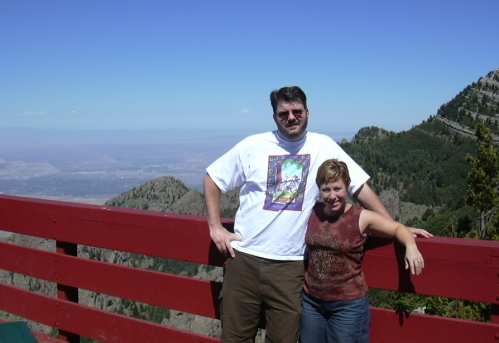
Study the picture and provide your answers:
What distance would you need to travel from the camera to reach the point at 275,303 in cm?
305

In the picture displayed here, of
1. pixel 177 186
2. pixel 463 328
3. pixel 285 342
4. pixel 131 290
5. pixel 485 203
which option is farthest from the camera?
pixel 177 186

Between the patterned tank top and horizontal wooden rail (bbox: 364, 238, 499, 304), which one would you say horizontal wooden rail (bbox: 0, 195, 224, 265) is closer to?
the patterned tank top

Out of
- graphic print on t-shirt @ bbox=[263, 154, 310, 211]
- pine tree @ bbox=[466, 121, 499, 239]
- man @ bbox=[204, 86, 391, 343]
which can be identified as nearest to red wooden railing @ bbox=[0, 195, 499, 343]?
man @ bbox=[204, 86, 391, 343]

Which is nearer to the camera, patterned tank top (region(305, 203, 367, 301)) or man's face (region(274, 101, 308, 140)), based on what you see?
patterned tank top (region(305, 203, 367, 301))

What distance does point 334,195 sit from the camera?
112 inches

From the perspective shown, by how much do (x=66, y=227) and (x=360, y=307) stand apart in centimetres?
213

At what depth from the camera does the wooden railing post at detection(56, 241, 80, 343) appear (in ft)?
13.0

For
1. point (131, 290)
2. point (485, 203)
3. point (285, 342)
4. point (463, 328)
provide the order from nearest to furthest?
1. point (463, 328)
2. point (285, 342)
3. point (131, 290)
4. point (485, 203)

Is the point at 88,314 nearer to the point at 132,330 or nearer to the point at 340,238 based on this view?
the point at 132,330

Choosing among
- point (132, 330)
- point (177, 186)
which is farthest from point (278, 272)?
point (177, 186)

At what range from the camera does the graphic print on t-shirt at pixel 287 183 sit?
2998mm

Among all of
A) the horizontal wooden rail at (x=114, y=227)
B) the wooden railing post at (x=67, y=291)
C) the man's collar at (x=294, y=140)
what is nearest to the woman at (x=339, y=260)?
the man's collar at (x=294, y=140)

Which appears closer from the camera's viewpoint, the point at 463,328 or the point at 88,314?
the point at 463,328

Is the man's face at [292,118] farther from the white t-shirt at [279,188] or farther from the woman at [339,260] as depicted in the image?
the woman at [339,260]
